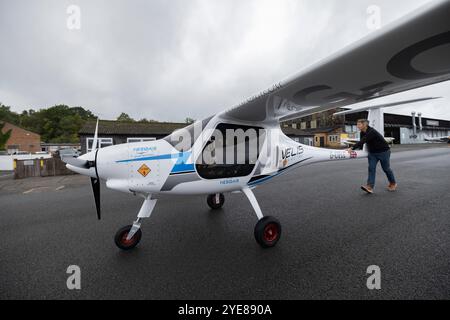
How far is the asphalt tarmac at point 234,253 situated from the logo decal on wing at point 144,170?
3.23 feet

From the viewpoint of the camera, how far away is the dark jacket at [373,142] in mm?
4574

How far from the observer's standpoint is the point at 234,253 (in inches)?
89.2

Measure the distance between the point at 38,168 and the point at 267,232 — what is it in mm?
13678

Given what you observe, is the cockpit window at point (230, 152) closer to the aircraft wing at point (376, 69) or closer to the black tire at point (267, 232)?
the aircraft wing at point (376, 69)

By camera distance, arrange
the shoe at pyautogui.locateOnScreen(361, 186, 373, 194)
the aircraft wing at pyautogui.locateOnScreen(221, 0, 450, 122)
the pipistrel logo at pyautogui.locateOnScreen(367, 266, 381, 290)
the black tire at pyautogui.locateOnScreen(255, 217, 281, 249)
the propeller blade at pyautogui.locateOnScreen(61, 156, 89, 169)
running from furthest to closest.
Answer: the shoe at pyautogui.locateOnScreen(361, 186, 373, 194) < the black tire at pyautogui.locateOnScreen(255, 217, 281, 249) < the propeller blade at pyautogui.locateOnScreen(61, 156, 89, 169) < the pipistrel logo at pyautogui.locateOnScreen(367, 266, 381, 290) < the aircraft wing at pyautogui.locateOnScreen(221, 0, 450, 122)

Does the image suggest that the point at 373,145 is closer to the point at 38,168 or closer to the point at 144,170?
the point at 144,170

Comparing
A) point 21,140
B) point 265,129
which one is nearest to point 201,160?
point 265,129

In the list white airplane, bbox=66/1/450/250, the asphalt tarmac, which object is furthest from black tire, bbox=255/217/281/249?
the asphalt tarmac

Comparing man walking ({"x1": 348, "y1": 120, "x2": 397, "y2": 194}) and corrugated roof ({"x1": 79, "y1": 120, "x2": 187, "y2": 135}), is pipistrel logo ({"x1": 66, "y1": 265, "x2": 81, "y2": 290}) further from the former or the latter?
corrugated roof ({"x1": 79, "y1": 120, "x2": 187, "y2": 135})

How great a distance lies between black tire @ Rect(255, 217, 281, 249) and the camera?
7.68 ft

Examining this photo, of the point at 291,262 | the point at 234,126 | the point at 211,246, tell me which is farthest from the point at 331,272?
the point at 234,126

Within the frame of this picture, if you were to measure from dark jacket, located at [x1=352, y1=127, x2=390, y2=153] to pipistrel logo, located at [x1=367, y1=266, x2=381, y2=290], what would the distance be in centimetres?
341
